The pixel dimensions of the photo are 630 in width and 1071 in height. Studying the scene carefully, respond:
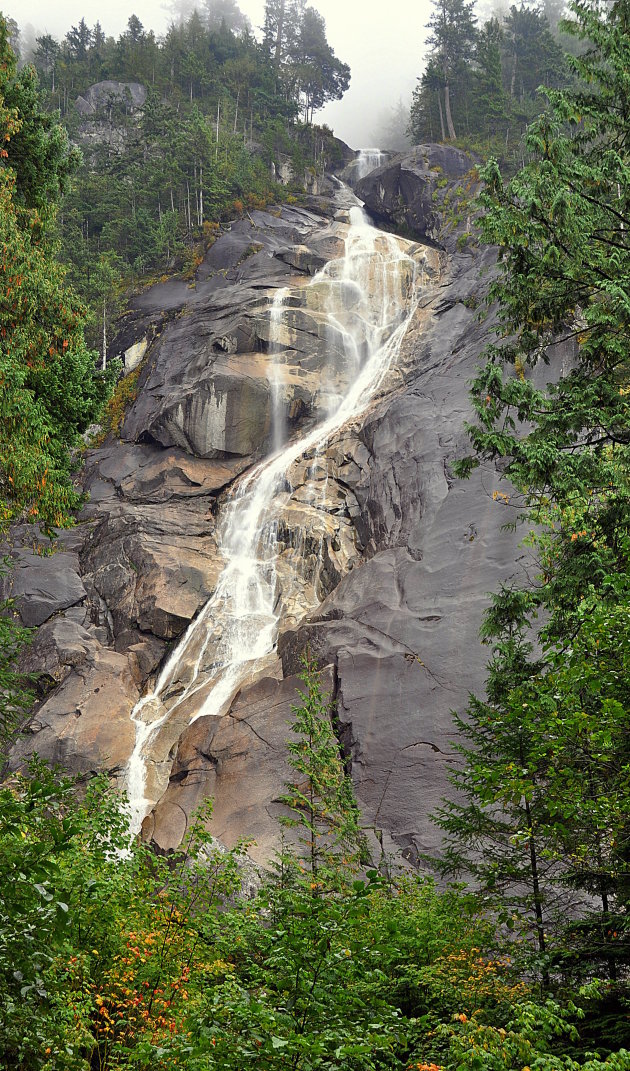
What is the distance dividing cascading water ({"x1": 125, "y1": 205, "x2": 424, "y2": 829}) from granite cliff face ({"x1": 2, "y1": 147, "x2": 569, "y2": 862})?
0.38 meters

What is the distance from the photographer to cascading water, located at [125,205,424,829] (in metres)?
22.6

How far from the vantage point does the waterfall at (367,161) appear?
56.4m

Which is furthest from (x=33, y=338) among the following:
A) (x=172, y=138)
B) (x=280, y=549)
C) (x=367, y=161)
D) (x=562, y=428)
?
(x=367, y=161)

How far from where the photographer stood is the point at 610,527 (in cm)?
875

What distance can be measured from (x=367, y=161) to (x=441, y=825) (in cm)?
5882

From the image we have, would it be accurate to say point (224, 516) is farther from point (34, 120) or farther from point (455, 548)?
point (34, 120)

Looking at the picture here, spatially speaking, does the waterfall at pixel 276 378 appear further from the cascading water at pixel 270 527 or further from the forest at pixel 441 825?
the forest at pixel 441 825

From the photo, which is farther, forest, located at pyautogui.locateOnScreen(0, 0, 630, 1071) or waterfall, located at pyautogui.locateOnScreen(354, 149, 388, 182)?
waterfall, located at pyautogui.locateOnScreen(354, 149, 388, 182)

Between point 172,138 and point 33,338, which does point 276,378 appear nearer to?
point 33,338

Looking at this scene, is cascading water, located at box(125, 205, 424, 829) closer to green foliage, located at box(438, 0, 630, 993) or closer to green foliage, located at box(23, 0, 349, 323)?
green foliage, located at box(23, 0, 349, 323)

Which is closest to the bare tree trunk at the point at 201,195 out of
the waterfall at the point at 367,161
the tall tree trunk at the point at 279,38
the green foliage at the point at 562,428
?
the waterfall at the point at 367,161

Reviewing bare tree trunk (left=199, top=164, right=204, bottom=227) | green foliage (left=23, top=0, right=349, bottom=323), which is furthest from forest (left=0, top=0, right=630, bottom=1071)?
bare tree trunk (left=199, top=164, right=204, bottom=227)

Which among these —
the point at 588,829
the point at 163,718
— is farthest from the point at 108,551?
the point at 588,829

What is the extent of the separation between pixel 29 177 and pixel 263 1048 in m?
14.2
